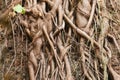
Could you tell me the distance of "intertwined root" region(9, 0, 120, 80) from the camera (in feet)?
8.00

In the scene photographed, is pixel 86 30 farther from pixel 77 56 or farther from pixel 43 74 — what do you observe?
pixel 43 74

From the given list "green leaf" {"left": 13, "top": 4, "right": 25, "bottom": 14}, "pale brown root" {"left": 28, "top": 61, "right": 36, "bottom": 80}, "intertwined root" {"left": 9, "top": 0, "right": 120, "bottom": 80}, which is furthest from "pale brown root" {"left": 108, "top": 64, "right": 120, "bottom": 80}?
"green leaf" {"left": 13, "top": 4, "right": 25, "bottom": 14}

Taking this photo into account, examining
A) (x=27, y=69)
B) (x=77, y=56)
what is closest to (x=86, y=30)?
(x=77, y=56)

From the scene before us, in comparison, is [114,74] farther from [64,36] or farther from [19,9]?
[19,9]

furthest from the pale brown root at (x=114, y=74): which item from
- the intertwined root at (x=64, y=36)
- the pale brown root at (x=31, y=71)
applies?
the pale brown root at (x=31, y=71)

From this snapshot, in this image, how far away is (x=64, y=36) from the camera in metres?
2.58

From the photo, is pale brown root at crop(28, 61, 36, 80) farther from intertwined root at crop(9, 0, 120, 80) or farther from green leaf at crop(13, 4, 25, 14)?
green leaf at crop(13, 4, 25, 14)

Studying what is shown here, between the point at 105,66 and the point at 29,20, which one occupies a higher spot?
the point at 29,20

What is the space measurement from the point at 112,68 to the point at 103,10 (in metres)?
0.57

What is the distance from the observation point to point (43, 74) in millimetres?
2432

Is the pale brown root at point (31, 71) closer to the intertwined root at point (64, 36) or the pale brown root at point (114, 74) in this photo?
the intertwined root at point (64, 36)

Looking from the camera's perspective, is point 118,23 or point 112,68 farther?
point 118,23

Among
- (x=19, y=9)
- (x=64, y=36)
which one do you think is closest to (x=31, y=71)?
(x=64, y=36)

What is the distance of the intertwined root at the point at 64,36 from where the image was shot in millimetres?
2438
